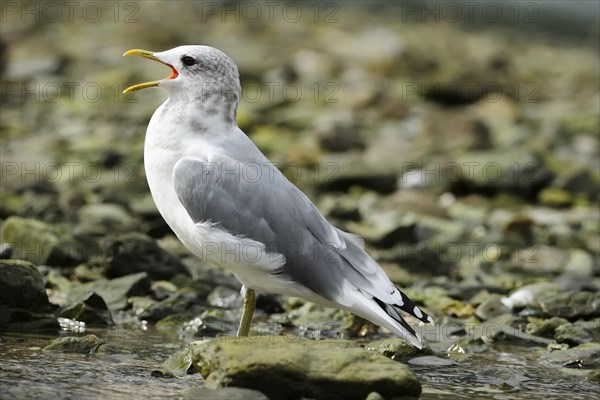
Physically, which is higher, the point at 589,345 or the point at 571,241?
the point at 571,241

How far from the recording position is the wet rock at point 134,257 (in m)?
7.88

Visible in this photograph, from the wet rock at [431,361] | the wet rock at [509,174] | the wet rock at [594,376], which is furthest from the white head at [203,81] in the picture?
the wet rock at [509,174]

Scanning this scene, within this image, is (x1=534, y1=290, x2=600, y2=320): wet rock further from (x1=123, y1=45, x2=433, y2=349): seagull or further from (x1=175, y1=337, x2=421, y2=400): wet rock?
(x1=175, y1=337, x2=421, y2=400): wet rock

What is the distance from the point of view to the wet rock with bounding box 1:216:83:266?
816cm

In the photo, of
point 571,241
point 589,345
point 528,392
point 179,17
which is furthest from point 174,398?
point 179,17

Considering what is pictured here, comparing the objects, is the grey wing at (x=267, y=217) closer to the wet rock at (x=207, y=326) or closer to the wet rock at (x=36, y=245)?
the wet rock at (x=207, y=326)

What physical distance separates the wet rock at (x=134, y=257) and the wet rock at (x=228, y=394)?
3.14 m

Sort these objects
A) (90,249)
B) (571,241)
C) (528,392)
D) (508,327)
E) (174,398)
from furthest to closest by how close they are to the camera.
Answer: (571,241), (90,249), (508,327), (528,392), (174,398)

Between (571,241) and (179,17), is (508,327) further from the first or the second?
(179,17)

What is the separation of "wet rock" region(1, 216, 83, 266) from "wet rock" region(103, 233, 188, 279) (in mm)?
384

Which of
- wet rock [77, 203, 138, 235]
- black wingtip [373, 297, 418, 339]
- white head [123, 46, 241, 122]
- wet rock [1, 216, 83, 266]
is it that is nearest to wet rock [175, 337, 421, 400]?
black wingtip [373, 297, 418, 339]

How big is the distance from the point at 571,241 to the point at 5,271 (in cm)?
613

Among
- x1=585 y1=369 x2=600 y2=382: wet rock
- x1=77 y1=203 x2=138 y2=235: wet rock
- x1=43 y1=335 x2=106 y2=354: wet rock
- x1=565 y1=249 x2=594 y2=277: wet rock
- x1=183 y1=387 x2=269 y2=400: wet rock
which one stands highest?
x1=77 y1=203 x2=138 y2=235: wet rock

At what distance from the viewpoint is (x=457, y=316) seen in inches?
307
